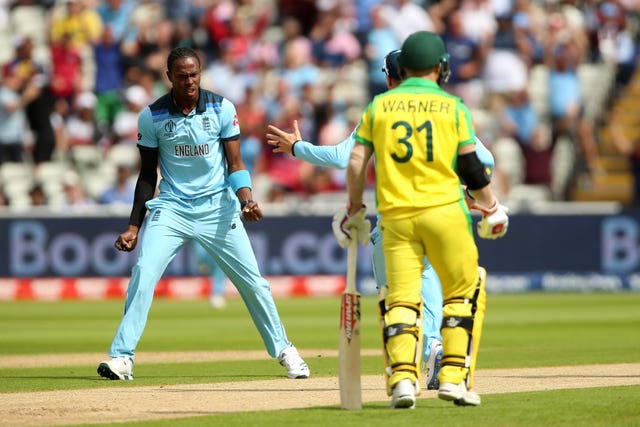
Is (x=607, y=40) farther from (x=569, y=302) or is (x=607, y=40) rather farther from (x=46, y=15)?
(x=46, y=15)

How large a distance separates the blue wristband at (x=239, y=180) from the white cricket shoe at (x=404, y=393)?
272 centimetres

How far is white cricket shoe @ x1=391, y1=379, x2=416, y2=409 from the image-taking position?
273 inches

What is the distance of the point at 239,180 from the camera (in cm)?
929

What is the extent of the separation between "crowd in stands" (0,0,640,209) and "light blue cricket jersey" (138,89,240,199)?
11.6 metres

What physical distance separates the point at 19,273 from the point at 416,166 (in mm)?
14661

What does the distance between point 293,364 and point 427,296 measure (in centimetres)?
110

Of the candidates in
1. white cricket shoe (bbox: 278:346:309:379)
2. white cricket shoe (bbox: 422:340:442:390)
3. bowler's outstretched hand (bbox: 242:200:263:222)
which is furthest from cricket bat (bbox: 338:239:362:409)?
white cricket shoe (bbox: 278:346:309:379)

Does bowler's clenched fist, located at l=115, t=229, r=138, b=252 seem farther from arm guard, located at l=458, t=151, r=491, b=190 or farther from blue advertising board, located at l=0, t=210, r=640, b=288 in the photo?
blue advertising board, located at l=0, t=210, r=640, b=288

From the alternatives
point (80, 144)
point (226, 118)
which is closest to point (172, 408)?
point (226, 118)

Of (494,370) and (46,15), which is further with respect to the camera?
(46,15)

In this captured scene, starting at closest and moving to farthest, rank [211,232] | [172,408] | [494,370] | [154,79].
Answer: [172,408] < [211,232] < [494,370] < [154,79]

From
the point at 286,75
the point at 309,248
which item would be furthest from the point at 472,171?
the point at 286,75

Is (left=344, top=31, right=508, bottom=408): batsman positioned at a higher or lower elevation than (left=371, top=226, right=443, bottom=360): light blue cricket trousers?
higher

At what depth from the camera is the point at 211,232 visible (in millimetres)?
9305
